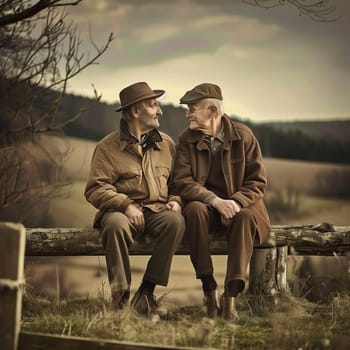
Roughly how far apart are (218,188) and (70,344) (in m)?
1.94

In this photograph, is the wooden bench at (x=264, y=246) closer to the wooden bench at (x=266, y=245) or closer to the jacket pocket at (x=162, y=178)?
the wooden bench at (x=266, y=245)

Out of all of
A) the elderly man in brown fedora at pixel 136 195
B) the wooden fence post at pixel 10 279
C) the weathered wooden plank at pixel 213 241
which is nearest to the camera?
the wooden fence post at pixel 10 279

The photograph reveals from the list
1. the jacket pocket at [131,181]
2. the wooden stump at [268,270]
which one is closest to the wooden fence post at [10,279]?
the jacket pocket at [131,181]

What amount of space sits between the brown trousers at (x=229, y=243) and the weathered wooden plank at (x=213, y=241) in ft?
1.06

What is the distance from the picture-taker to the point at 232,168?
5660mm

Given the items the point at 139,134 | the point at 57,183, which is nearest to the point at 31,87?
the point at 57,183

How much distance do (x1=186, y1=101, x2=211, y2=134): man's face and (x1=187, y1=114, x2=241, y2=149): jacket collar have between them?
51 millimetres

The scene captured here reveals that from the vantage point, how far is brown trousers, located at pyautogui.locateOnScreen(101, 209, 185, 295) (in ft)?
17.5

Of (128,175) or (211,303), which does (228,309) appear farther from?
(128,175)

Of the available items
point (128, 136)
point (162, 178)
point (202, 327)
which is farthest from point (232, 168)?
point (202, 327)

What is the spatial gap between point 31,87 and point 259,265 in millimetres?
3278

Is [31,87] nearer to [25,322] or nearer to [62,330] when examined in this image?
[25,322]

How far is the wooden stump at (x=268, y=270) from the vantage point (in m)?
6.52

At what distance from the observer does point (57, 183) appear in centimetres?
934
